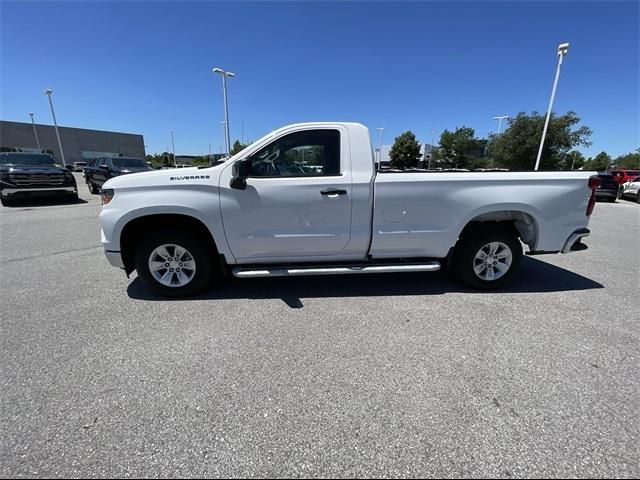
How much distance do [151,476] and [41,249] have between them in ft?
19.7

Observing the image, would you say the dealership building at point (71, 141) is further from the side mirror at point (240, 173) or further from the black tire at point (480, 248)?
the black tire at point (480, 248)

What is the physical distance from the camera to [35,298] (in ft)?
11.9

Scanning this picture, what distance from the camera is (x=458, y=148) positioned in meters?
60.6

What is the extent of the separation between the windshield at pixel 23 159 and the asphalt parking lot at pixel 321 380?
386 inches

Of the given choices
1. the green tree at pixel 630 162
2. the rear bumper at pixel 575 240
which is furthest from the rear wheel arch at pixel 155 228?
the green tree at pixel 630 162

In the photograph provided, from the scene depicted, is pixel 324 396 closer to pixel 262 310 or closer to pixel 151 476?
pixel 151 476

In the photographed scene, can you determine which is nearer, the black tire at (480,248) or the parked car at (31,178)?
the black tire at (480,248)

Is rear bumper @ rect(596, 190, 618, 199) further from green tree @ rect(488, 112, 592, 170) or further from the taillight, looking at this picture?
the taillight

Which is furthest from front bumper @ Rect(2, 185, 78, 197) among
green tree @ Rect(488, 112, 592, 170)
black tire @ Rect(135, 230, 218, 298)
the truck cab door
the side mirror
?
green tree @ Rect(488, 112, 592, 170)

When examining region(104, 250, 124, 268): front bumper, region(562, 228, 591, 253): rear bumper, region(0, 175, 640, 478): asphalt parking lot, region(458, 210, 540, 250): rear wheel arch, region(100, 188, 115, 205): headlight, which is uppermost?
region(100, 188, 115, 205): headlight

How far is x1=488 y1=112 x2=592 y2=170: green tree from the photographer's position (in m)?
24.5

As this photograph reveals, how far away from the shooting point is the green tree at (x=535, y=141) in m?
24.5

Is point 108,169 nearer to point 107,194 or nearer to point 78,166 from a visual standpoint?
point 107,194

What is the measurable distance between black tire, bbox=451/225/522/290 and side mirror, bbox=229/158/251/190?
2.73 m
